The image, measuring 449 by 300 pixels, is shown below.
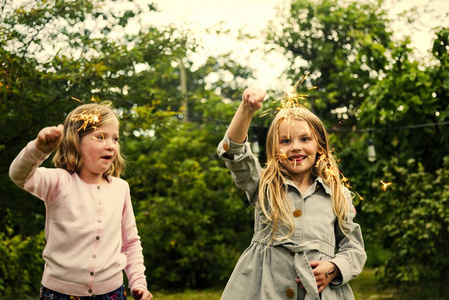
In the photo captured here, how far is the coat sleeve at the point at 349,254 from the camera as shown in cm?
258

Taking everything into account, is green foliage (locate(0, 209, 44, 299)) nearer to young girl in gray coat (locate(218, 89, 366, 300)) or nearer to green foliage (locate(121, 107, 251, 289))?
young girl in gray coat (locate(218, 89, 366, 300))

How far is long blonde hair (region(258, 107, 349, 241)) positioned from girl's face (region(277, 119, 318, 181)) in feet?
0.08

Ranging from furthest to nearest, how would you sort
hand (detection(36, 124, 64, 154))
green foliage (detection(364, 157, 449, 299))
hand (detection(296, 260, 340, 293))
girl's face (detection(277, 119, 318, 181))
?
1. green foliage (detection(364, 157, 449, 299))
2. girl's face (detection(277, 119, 318, 181))
3. hand (detection(296, 260, 340, 293))
4. hand (detection(36, 124, 64, 154))

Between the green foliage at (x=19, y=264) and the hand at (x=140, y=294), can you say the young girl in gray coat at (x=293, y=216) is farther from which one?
the green foliage at (x=19, y=264)

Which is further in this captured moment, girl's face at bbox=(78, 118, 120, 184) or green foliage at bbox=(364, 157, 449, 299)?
green foliage at bbox=(364, 157, 449, 299)

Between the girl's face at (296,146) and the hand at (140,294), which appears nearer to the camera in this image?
the hand at (140,294)

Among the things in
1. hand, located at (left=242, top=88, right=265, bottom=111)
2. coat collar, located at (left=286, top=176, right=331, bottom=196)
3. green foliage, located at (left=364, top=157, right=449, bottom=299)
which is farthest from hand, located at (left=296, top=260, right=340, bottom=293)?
green foliage, located at (left=364, top=157, right=449, bottom=299)

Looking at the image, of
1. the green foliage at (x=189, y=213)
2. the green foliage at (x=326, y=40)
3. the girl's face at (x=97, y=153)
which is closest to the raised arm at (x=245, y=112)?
the girl's face at (x=97, y=153)

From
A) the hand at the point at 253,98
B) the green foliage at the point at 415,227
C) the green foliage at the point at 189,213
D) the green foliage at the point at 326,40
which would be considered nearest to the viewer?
the hand at the point at 253,98

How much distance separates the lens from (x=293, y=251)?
2.58 m

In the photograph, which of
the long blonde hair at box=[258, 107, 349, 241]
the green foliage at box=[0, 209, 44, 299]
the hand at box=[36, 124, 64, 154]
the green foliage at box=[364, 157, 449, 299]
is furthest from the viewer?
the green foliage at box=[364, 157, 449, 299]

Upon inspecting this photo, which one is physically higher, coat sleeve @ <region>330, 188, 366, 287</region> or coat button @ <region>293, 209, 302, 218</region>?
coat button @ <region>293, 209, 302, 218</region>

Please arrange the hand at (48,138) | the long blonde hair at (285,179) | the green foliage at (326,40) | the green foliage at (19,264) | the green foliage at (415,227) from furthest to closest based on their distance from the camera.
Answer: the green foliage at (326,40), the green foliage at (415,227), the green foliage at (19,264), the long blonde hair at (285,179), the hand at (48,138)

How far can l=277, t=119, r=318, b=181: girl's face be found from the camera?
9.02 feet
